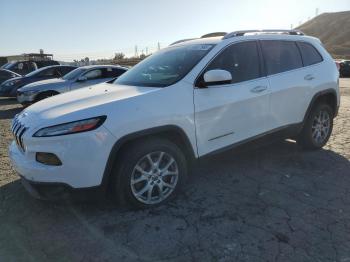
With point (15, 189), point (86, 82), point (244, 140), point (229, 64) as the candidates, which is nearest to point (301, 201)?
point (244, 140)

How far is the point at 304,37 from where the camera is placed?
18.6 ft

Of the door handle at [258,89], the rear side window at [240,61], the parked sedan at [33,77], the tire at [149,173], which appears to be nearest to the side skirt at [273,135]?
the tire at [149,173]

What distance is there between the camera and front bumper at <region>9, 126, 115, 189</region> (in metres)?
3.35

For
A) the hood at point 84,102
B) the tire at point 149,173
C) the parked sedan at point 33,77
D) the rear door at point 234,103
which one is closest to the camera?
the hood at point 84,102

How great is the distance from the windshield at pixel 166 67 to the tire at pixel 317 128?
216 cm

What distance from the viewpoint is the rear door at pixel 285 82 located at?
4902 mm

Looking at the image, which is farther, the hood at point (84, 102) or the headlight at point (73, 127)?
the hood at point (84, 102)

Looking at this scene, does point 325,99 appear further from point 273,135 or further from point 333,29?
point 333,29

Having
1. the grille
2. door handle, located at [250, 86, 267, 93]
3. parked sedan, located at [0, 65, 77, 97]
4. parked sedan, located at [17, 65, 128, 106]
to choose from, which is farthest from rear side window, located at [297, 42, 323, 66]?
parked sedan, located at [0, 65, 77, 97]

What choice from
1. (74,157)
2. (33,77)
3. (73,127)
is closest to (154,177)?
(74,157)

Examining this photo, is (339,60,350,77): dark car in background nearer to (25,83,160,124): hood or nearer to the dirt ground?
the dirt ground

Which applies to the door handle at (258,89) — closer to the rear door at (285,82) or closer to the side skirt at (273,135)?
the rear door at (285,82)

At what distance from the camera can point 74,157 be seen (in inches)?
133

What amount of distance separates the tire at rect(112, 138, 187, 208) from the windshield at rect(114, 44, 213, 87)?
28.6 inches
